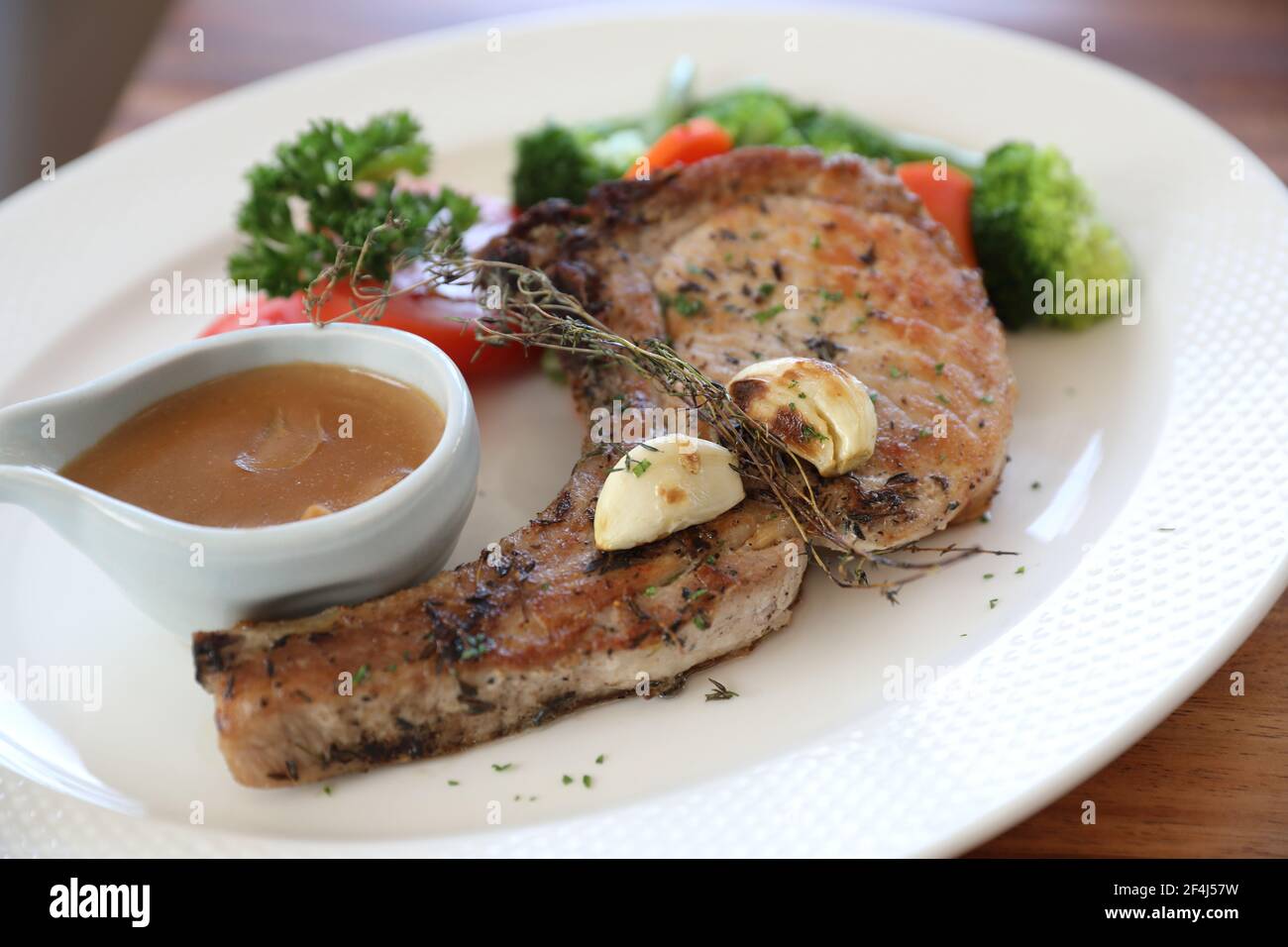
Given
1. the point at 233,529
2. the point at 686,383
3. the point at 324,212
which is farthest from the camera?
the point at 324,212

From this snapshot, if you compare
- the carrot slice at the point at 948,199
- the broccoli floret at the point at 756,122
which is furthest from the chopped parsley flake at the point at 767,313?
the broccoli floret at the point at 756,122

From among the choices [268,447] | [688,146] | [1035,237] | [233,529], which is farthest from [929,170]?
[233,529]

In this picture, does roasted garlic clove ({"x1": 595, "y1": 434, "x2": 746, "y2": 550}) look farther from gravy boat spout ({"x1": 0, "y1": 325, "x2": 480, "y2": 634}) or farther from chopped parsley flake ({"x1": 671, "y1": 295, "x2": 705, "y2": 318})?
chopped parsley flake ({"x1": 671, "y1": 295, "x2": 705, "y2": 318})

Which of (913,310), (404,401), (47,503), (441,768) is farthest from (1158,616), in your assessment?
(47,503)

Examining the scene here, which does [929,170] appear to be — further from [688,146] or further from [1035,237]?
[688,146]

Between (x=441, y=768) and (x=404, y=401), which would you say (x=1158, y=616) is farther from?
(x=404, y=401)

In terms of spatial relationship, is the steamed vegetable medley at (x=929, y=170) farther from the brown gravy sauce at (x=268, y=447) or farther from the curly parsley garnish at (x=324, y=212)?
the brown gravy sauce at (x=268, y=447)
